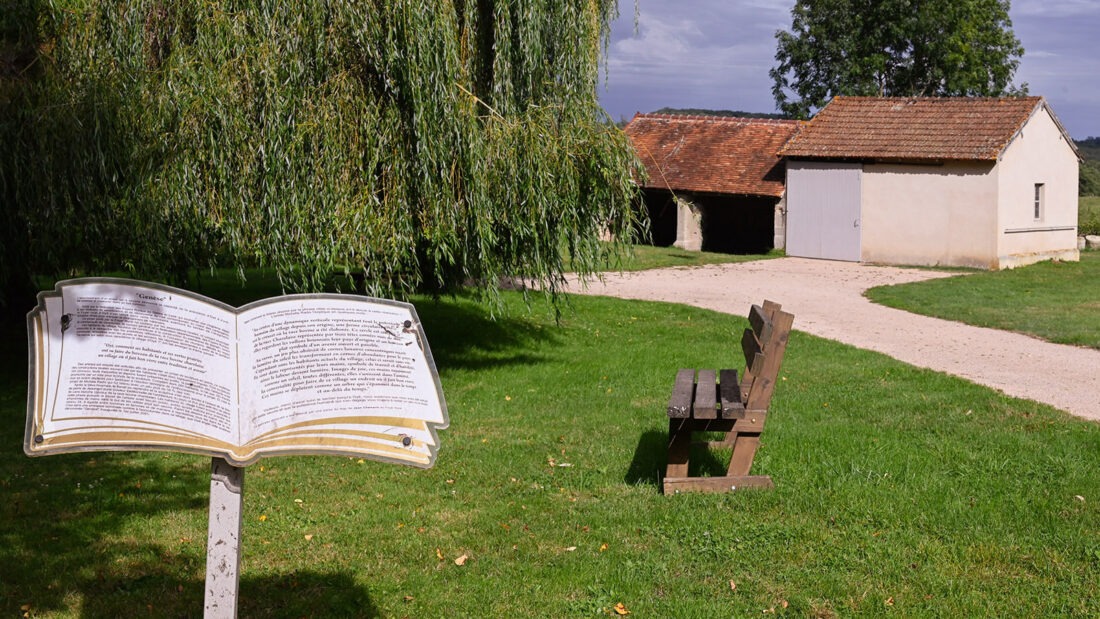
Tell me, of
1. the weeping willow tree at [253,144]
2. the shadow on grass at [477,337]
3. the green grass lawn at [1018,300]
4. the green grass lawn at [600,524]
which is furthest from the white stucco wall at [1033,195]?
the weeping willow tree at [253,144]

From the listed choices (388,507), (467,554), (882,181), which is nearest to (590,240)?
(388,507)

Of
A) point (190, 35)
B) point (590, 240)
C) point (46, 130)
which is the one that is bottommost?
point (590, 240)

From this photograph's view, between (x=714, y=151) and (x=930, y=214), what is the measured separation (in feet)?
26.0

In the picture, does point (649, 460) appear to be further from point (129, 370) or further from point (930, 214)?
point (930, 214)

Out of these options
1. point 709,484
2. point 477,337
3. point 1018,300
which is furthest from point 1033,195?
point 709,484

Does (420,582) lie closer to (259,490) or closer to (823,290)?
(259,490)

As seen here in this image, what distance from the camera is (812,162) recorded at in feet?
99.1

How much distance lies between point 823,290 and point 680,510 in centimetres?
1586

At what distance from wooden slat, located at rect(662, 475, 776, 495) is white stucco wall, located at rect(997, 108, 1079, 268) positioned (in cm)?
2284

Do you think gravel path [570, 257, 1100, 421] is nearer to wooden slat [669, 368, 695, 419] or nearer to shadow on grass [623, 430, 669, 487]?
shadow on grass [623, 430, 669, 487]

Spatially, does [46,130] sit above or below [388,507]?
above

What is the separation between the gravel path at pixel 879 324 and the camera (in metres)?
11.6

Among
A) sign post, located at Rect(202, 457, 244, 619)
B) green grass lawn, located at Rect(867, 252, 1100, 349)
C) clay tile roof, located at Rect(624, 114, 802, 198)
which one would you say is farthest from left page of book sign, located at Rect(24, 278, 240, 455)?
clay tile roof, located at Rect(624, 114, 802, 198)

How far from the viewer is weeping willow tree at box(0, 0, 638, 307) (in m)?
10.0
